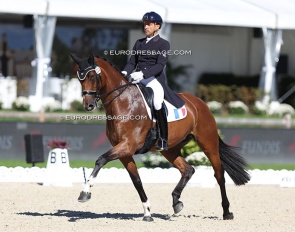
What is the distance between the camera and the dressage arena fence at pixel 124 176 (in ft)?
49.0

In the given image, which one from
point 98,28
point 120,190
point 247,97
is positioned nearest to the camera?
point 120,190

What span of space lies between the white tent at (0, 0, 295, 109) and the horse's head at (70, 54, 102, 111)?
14748 millimetres

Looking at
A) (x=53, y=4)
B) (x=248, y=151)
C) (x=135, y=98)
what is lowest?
(x=248, y=151)

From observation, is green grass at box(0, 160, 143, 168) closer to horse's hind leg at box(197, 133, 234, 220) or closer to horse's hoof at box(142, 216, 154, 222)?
horse's hind leg at box(197, 133, 234, 220)

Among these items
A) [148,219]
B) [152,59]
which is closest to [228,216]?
[148,219]

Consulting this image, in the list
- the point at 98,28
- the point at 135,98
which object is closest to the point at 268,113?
the point at 98,28

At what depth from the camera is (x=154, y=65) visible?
10.8m

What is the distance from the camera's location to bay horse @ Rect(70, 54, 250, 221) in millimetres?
10133

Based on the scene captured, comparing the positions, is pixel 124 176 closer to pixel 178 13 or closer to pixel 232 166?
pixel 232 166

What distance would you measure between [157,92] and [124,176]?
16.0ft

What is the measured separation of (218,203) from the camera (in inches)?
516

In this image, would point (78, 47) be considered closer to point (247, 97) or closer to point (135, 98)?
point (247, 97)

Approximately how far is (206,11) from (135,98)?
1651 centimetres

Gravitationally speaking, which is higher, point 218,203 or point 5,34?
point 5,34
